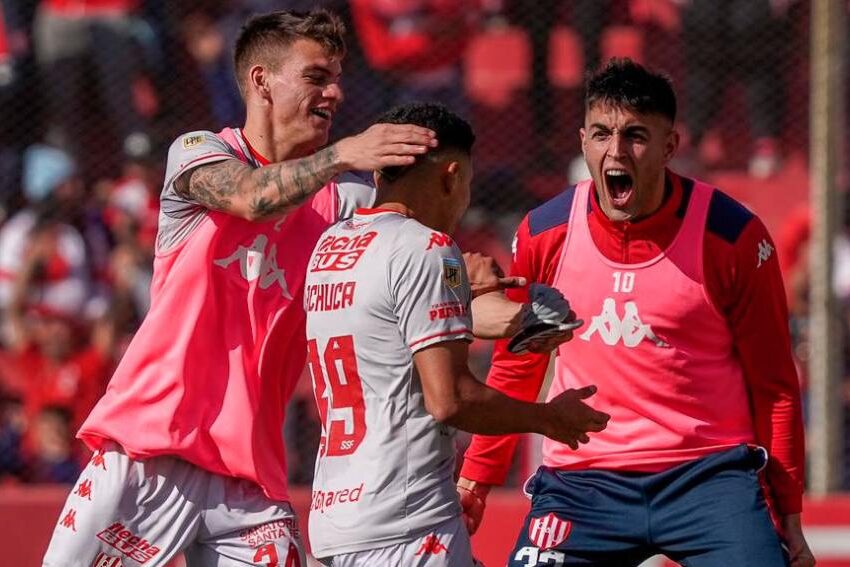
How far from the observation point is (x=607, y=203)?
486 centimetres

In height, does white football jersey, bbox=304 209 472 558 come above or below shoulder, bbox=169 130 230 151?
below

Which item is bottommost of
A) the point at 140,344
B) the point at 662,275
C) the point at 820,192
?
the point at 140,344

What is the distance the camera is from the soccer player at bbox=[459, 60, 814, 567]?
4.73m

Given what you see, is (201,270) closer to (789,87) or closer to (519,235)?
(519,235)

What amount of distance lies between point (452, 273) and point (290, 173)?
0.60 metres

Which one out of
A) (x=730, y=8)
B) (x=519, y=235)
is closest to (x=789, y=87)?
(x=730, y=8)

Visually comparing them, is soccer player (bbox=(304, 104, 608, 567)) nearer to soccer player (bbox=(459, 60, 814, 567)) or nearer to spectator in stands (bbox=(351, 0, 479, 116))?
soccer player (bbox=(459, 60, 814, 567))

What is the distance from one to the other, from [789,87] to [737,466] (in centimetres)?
500

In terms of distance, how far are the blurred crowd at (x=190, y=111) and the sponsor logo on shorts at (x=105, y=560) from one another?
14.3ft

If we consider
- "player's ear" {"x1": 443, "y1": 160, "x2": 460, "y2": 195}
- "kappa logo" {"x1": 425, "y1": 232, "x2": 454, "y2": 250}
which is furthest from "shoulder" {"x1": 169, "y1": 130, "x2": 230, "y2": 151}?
"kappa logo" {"x1": 425, "y1": 232, "x2": 454, "y2": 250}

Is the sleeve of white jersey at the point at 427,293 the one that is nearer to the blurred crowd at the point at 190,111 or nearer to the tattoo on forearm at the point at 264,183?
the tattoo on forearm at the point at 264,183

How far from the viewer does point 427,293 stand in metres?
3.95

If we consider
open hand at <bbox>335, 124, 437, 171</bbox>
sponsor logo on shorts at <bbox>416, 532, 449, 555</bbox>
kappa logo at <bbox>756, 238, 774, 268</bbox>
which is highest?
open hand at <bbox>335, 124, 437, 171</bbox>

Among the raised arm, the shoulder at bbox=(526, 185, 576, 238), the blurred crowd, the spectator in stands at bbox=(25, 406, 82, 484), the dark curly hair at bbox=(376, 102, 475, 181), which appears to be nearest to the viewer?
the raised arm
